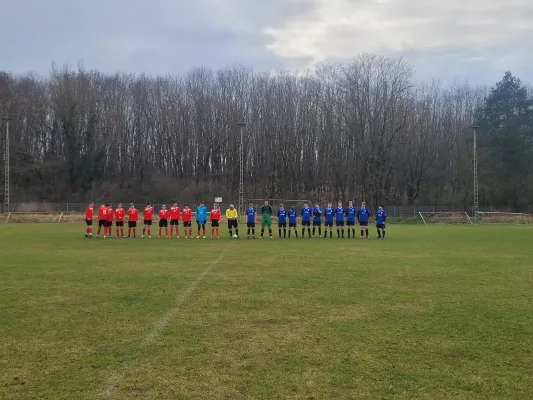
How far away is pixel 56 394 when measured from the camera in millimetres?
4469

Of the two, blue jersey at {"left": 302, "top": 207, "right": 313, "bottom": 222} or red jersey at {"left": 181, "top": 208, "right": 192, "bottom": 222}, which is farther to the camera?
blue jersey at {"left": 302, "top": 207, "right": 313, "bottom": 222}

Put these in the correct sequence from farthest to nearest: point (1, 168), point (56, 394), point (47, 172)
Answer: point (47, 172)
point (1, 168)
point (56, 394)

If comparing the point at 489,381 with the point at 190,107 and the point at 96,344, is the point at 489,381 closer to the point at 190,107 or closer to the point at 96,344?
the point at 96,344

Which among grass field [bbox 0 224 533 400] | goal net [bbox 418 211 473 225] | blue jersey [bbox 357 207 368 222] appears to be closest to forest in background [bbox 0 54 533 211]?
goal net [bbox 418 211 473 225]

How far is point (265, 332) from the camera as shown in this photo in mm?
6566

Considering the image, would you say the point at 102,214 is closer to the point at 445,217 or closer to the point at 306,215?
the point at 306,215

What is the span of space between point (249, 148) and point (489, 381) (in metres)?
67.3

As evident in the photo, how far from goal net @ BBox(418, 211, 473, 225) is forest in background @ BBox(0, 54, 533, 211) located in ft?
28.1

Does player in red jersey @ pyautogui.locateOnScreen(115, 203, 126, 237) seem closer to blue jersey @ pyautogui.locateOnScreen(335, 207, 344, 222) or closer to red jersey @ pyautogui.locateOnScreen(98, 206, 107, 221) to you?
red jersey @ pyautogui.locateOnScreen(98, 206, 107, 221)

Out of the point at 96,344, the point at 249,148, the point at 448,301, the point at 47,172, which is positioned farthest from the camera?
the point at 249,148

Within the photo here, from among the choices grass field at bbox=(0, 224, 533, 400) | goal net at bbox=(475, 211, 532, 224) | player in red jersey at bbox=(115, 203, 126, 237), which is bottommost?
grass field at bbox=(0, 224, 533, 400)

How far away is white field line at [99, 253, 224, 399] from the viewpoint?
469 centimetres

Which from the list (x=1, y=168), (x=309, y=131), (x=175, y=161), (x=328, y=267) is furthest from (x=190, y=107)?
(x=328, y=267)

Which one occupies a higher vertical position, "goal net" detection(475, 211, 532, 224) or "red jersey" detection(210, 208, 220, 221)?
"red jersey" detection(210, 208, 220, 221)
